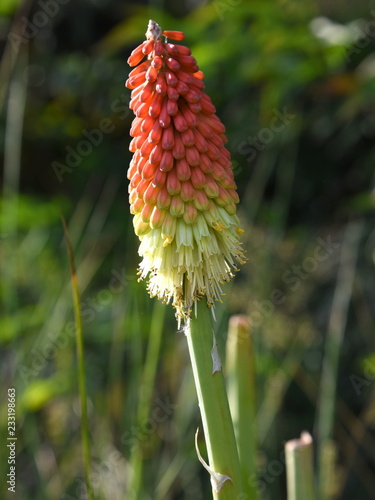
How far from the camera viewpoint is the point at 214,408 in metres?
1.16

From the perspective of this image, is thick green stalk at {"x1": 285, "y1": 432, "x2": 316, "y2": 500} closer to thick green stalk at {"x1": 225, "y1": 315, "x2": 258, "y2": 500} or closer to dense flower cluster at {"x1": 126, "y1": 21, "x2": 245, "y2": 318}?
thick green stalk at {"x1": 225, "y1": 315, "x2": 258, "y2": 500}

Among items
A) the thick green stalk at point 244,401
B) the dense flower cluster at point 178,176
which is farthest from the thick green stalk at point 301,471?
the dense flower cluster at point 178,176

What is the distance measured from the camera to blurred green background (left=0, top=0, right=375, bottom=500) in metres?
2.74

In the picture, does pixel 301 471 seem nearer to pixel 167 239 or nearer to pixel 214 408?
pixel 214 408

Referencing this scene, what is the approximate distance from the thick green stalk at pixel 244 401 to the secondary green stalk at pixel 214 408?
0.78 feet

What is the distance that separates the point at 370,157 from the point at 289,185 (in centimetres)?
56

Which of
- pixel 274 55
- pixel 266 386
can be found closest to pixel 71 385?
pixel 266 386

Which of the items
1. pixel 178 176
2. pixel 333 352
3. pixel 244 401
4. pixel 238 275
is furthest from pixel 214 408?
pixel 238 275

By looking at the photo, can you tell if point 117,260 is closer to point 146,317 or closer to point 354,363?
point 146,317

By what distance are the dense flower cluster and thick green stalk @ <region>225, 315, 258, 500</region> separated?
0.19m

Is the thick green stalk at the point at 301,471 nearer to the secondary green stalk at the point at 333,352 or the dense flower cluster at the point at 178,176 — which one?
the dense flower cluster at the point at 178,176

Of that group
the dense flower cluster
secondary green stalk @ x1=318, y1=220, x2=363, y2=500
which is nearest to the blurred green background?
secondary green stalk @ x1=318, y1=220, x2=363, y2=500

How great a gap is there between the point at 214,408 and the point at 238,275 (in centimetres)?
269

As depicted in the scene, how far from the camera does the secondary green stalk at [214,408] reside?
116cm
